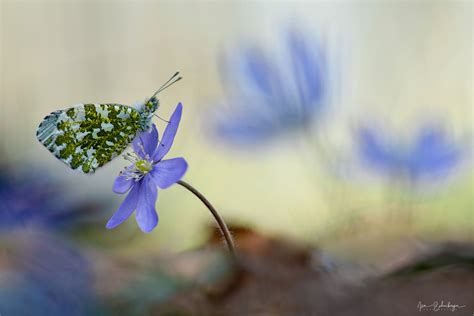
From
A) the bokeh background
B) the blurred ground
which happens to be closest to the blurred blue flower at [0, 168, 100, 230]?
the bokeh background

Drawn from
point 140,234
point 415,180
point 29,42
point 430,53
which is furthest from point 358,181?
point 29,42

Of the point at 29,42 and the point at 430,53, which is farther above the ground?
the point at 29,42

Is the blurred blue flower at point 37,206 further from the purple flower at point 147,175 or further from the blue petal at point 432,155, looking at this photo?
the blue petal at point 432,155

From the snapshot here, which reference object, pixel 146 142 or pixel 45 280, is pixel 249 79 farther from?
pixel 45 280

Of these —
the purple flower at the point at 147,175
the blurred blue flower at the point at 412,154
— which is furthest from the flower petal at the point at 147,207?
the blurred blue flower at the point at 412,154

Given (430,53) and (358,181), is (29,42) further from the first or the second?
(358,181)

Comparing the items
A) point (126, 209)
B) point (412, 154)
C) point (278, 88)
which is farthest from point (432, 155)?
point (126, 209)

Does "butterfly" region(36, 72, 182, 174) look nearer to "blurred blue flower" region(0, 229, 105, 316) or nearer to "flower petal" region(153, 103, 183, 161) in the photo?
"flower petal" region(153, 103, 183, 161)
